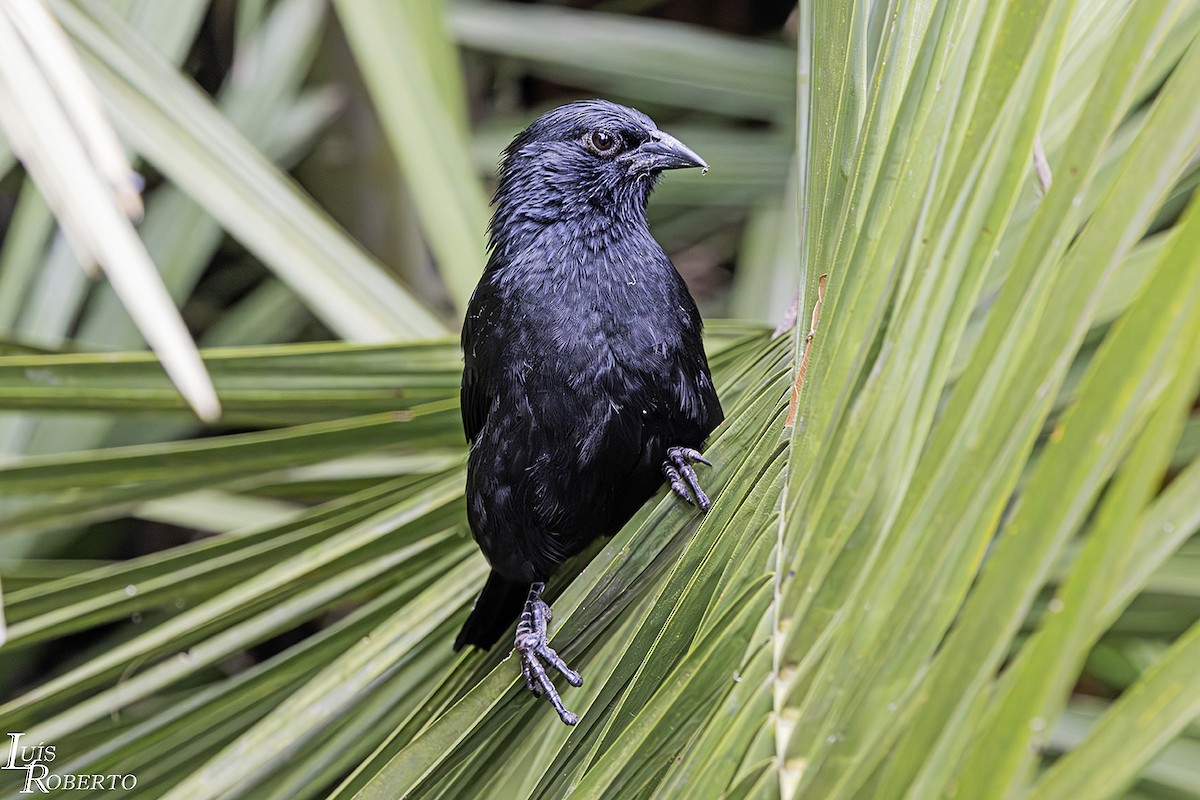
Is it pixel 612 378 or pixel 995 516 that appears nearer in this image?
pixel 995 516

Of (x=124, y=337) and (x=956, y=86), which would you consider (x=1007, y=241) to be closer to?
(x=956, y=86)

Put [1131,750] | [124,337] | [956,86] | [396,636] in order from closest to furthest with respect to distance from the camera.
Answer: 1. [1131,750]
2. [956,86]
3. [396,636]
4. [124,337]

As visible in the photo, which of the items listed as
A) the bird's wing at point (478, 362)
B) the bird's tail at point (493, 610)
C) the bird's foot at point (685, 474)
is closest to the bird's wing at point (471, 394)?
the bird's wing at point (478, 362)

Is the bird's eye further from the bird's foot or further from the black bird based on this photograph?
the bird's foot

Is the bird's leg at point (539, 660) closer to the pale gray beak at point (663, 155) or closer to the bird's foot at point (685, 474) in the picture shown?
the bird's foot at point (685, 474)

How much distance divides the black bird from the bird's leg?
0.05 ft

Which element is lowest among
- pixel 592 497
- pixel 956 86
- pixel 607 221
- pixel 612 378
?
pixel 592 497

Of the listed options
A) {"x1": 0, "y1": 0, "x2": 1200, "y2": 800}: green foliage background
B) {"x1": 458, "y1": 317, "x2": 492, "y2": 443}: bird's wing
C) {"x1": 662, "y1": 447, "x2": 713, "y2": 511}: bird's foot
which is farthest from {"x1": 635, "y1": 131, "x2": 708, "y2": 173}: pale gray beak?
{"x1": 662, "y1": 447, "x2": 713, "y2": 511}: bird's foot

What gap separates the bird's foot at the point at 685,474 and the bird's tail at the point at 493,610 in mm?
469

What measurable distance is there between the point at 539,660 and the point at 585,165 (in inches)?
47.2

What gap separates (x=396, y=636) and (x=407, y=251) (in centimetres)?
216

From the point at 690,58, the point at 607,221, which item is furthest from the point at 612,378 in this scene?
the point at 690,58

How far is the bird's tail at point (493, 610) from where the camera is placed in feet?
6.58

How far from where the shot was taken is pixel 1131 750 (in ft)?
1.54
